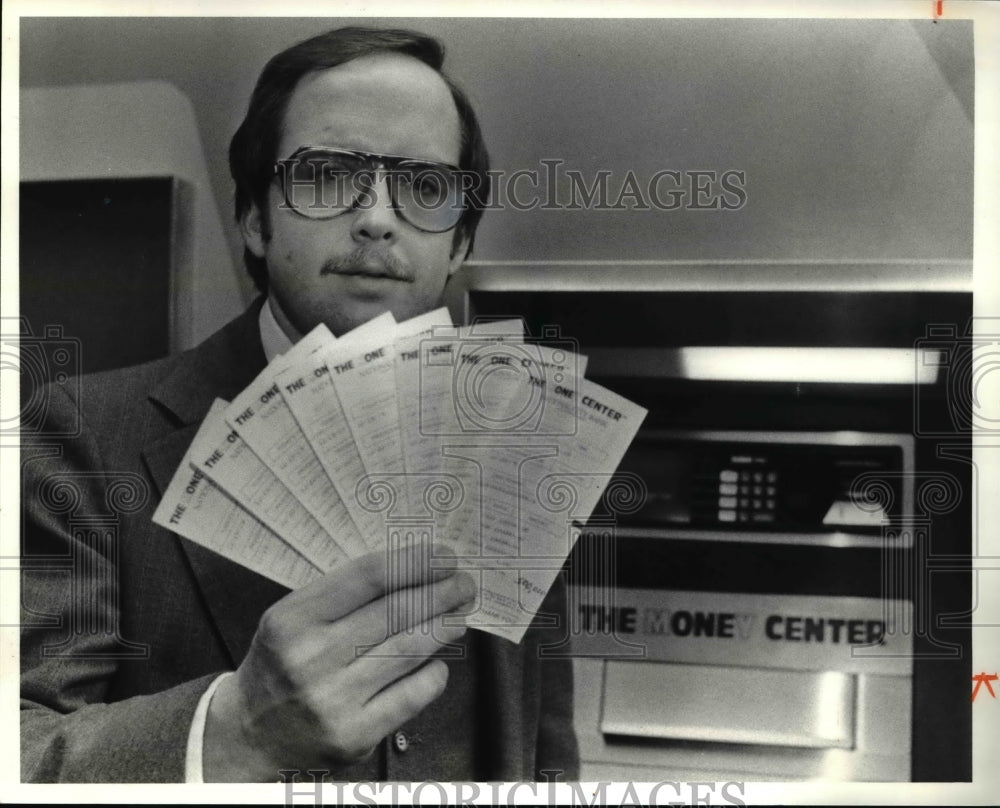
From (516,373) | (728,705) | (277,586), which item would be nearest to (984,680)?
(728,705)

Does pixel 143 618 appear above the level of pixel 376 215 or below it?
below

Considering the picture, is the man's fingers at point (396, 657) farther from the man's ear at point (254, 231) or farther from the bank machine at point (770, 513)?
the man's ear at point (254, 231)

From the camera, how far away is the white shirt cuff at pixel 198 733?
7.83 feet

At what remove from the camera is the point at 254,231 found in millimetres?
2449

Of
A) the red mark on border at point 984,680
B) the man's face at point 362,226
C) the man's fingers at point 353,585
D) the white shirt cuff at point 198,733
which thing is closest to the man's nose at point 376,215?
the man's face at point 362,226

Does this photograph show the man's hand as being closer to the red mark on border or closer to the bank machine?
the bank machine

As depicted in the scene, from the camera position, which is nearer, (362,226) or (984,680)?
(362,226)

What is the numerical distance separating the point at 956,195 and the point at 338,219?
1.43 metres

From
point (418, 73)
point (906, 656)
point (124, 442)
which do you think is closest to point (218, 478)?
point (124, 442)

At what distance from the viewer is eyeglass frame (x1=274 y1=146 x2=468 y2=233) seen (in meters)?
2.40

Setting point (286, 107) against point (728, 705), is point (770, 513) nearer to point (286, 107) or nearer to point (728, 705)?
point (728, 705)

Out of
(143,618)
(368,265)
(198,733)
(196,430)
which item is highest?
(368,265)

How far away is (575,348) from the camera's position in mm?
2441

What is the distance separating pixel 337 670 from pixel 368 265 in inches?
36.1
